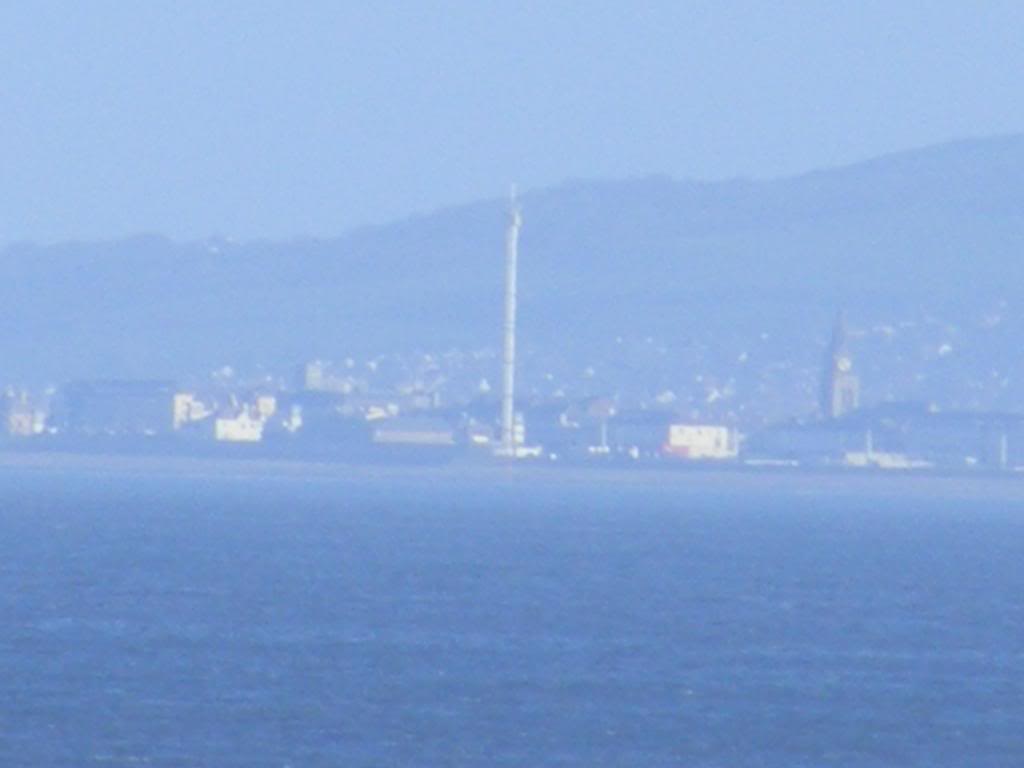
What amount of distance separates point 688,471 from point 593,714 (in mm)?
114911

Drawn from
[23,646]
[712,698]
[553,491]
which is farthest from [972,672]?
[553,491]

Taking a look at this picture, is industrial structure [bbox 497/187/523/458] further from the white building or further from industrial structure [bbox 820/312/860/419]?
industrial structure [bbox 820/312/860/419]

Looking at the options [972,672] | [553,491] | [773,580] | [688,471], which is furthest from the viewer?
[688,471]

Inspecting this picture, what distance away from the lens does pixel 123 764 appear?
89.5 ft

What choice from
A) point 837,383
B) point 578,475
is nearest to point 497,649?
point 578,475

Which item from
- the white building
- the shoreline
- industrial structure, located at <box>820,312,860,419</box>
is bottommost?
the shoreline

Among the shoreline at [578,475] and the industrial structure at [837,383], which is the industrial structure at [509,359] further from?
the industrial structure at [837,383]

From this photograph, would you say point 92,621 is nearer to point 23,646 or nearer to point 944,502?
point 23,646

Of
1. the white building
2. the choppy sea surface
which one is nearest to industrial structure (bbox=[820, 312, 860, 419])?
the white building

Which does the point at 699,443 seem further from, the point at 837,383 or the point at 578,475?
the point at 837,383

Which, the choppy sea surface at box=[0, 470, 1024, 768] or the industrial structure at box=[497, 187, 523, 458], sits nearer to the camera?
the choppy sea surface at box=[0, 470, 1024, 768]

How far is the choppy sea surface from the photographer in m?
29.1

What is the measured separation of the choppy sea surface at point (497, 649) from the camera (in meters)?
29.1

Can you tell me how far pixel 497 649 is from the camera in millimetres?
37281
